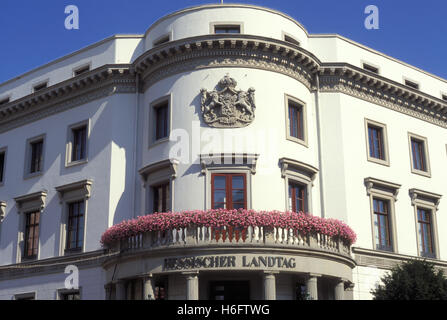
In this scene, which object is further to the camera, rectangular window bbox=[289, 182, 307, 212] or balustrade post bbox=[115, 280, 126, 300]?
rectangular window bbox=[289, 182, 307, 212]

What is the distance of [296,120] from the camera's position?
2983 cm

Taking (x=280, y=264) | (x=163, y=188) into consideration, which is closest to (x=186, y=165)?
(x=163, y=188)

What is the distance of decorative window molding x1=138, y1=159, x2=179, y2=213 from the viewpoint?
91.1 ft

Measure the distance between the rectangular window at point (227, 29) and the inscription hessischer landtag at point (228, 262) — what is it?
11097 millimetres

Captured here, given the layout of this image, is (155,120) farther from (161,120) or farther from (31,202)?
(31,202)

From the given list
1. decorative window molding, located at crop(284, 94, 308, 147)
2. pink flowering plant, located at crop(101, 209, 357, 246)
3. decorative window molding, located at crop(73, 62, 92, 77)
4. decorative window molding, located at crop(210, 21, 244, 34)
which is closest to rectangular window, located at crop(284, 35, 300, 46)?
decorative window molding, located at crop(210, 21, 244, 34)

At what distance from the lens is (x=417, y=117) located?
3459 centimetres

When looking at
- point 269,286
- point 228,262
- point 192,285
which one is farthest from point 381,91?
point 192,285

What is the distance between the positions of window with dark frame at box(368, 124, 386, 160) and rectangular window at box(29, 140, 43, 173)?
17.1 m

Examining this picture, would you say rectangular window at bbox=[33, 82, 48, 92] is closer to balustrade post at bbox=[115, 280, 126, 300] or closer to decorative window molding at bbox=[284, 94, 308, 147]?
balustrade post at bbox=[115, 280, 126, 300]

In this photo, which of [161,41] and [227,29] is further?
[161,41]

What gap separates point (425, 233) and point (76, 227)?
17.5 metres

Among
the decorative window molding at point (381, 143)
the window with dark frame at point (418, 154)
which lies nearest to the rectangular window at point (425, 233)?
the window with dark frame at point (418, 154)

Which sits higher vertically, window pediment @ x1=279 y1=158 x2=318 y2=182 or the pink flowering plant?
window pediment @ x1=279 y1=158 x2=318 y2=182
